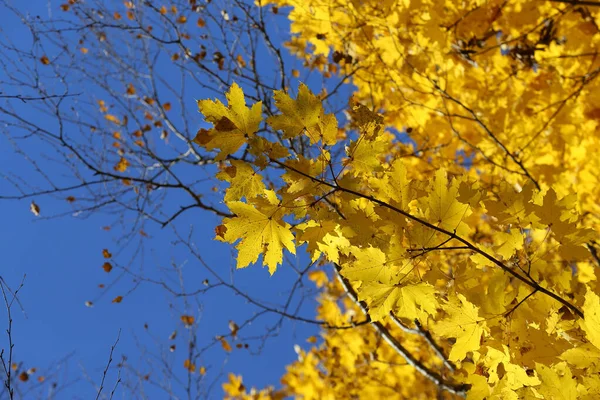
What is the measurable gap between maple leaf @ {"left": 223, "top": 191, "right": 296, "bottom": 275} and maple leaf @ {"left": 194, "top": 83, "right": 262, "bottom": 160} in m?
0.14

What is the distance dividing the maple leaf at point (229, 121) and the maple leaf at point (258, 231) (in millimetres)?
141

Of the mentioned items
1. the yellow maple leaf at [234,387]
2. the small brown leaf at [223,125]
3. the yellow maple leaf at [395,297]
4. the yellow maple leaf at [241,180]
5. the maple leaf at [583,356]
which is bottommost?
the maple leaf at [583,356]

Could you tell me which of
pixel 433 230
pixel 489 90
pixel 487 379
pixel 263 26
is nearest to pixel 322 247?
pixel 433 230

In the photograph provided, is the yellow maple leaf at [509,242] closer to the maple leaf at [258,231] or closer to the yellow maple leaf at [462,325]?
the yellow maple leaf at [462,325]

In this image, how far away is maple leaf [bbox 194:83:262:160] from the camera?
0.93 metres

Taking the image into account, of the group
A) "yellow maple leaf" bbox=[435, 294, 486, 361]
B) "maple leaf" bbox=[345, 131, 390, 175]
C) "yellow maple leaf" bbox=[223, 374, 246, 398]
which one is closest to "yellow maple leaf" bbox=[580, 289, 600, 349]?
"yellow maple leaf" bbox=[435, 294, 486, 361]

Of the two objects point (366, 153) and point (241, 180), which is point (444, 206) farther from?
point (241, 180)

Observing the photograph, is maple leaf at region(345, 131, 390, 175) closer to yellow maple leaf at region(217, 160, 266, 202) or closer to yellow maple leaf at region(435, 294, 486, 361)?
yellow maple leaf at region(217, 160, 266, 202)

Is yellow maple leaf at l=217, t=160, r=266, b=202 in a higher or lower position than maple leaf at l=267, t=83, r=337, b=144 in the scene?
lower

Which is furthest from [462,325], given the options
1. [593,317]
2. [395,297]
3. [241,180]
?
[241,180]

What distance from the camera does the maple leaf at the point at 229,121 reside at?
93cm

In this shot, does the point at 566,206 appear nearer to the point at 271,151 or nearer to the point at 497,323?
the point at 497,323

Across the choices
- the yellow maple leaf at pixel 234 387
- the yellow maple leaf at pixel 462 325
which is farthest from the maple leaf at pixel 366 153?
the yellow maple leaf at pixel 234 387

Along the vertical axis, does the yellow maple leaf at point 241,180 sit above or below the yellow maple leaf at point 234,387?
below
